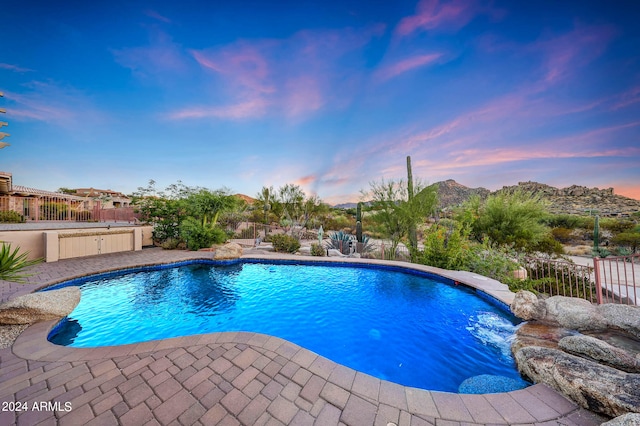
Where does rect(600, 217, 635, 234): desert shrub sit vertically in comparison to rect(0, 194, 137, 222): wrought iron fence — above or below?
below

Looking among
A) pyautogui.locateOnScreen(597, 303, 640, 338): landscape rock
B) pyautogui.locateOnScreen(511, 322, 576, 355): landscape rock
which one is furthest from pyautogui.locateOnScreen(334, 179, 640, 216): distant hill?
pyautogui.locateOnScreen(511, 322, 576, 355): landscape rock

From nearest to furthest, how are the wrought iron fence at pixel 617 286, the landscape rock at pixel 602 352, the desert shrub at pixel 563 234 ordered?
the landscape rock at pixel 602 352 → the wrought iron fence at pixel 617 286 → the desert shrub at pixel 563 234

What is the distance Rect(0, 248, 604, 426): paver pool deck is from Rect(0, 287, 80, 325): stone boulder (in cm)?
95

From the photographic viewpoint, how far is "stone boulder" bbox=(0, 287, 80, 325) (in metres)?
3.46

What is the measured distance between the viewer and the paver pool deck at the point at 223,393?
1849 millimetres

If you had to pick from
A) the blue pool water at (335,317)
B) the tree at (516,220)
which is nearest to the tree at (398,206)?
the blue pool water at (335,317)

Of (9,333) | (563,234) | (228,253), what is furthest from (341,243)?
(563,234)

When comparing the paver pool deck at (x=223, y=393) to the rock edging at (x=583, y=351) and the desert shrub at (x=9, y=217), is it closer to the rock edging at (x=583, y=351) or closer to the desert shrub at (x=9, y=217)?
the rock edging at (x=583, y=351)

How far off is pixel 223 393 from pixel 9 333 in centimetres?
395

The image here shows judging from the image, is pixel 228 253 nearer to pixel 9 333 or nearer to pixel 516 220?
pixel 9 333

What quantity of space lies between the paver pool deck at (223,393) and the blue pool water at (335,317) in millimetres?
1017

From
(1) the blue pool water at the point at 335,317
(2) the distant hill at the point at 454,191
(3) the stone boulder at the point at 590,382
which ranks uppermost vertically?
(2) the distant hill at the point at 454,191

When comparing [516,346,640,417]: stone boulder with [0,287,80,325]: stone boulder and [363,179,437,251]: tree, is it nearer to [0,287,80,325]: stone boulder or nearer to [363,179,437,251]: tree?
[363,179,437,251]: tree

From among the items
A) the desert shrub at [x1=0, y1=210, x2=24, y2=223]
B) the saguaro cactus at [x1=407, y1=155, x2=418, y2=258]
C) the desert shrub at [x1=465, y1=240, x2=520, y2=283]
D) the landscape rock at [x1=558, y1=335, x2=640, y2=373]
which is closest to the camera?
the landscape rock at [x1=558, y1=335, x2=640, y2=373]
